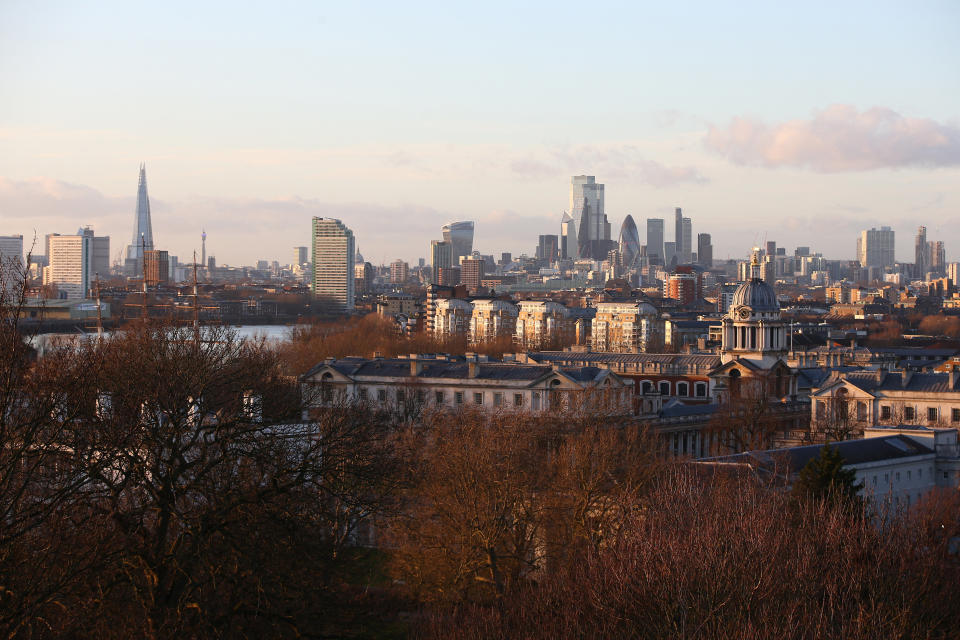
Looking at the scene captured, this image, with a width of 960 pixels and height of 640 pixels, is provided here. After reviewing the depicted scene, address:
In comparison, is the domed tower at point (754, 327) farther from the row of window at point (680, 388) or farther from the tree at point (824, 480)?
the tree at point (824, 480)

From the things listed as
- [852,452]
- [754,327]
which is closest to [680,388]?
[754,327]

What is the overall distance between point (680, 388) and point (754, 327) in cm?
543

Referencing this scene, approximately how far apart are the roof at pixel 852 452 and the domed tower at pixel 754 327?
30656mm

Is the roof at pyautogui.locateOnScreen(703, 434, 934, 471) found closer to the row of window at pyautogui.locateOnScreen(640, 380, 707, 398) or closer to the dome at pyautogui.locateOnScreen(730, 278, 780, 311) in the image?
the row of window at pyautogui.locateOnScreen(640, 380, 707, 398)

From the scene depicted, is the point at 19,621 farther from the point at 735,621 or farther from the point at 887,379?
the point at 887,379

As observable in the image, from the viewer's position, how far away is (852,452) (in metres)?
45.7

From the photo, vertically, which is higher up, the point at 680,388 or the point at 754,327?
the point at 754,327

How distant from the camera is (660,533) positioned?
2273 centimetres

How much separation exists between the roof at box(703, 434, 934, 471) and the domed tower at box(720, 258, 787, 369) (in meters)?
30.7

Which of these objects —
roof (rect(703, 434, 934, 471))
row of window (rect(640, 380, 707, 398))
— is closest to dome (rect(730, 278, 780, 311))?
row of window (rect(640, 380, 707, 398))

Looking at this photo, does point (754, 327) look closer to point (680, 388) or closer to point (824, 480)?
point (680, 388)

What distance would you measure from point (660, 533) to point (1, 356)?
10166 millimetres

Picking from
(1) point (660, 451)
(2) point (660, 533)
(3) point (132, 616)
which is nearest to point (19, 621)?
(3) point (132, 616)

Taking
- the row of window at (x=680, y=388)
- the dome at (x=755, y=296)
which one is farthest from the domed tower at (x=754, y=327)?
the row of window at (x=680, y=388)
